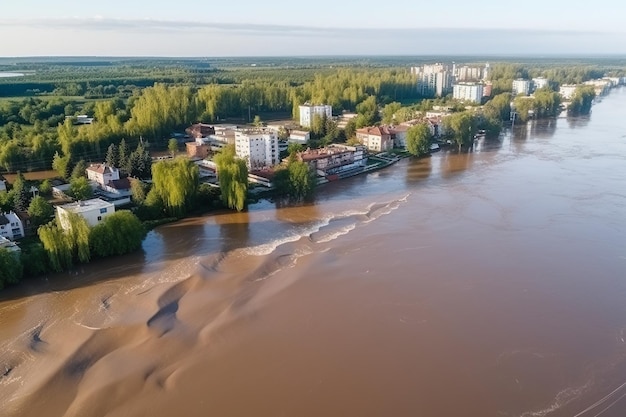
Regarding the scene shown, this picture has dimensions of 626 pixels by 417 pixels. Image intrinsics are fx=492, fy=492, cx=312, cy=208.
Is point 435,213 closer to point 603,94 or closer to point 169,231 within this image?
point 169,231

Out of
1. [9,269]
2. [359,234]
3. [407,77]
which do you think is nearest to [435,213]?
[359,234]

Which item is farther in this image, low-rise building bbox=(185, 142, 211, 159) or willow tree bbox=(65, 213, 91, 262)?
low-rise building bbox=(185, 142, 211, 159)

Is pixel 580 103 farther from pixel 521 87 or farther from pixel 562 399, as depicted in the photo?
pixel 562 399

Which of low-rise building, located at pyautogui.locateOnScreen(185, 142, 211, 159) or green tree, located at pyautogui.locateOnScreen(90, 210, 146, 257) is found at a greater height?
low-rise building, located at pyautogui.locateOnScreen(185, 142, 211, 159)

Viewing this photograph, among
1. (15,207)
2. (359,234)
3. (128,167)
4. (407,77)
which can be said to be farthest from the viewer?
(407,77)

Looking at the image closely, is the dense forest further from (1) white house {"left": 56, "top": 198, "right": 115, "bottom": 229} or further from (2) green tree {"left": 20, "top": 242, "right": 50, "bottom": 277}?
(2) green tree {"left": 20, "top": 242, "right": 50, "bottom": 277}

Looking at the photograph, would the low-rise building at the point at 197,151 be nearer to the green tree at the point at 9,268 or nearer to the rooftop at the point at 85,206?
the rooftop at the point at 85,206

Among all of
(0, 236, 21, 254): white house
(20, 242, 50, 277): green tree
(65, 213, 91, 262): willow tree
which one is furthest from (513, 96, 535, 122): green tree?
(0, 236, 21, 254): white house
